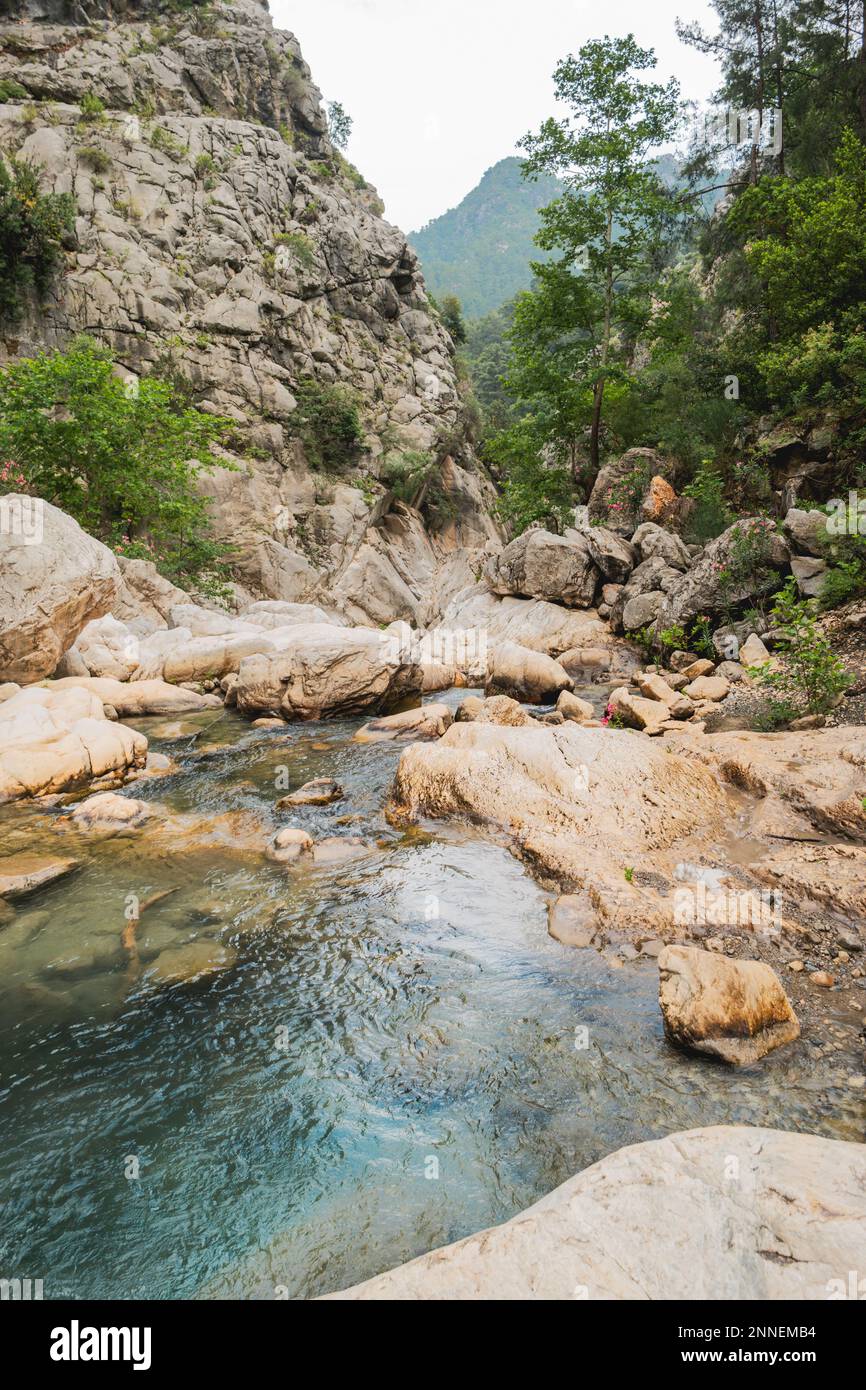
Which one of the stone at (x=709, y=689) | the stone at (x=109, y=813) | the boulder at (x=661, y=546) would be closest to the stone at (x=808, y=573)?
the stone at (x=709, y=689)

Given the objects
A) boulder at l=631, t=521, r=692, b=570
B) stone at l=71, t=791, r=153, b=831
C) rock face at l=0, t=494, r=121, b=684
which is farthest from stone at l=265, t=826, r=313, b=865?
boulder at l=631, t=521, r=692, b=570

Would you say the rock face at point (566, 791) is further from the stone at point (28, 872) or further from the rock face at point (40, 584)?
the rock face at point (40, 584)

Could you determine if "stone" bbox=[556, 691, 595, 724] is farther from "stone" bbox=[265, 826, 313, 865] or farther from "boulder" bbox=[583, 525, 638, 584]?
"boulder" bbox=[583, 525, 638, 584]

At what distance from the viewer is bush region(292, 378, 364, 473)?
29.3 m

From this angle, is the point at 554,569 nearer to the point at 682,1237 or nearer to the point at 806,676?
the point at 806,676

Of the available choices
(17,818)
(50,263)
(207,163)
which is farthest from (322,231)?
(17,818)

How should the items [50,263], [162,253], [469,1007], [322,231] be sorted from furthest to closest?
[322,231] < [162,253] < [50,263] < [469,1007]

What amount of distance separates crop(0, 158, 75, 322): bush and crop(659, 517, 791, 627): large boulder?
26204mm

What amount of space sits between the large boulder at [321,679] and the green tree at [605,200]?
38.1ft

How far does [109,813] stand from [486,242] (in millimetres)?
142430

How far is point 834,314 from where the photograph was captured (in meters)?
13.1

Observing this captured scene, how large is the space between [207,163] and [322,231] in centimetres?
589

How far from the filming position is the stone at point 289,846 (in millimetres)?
6199
